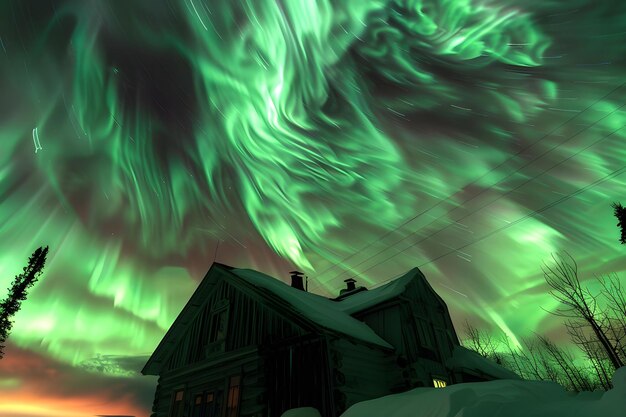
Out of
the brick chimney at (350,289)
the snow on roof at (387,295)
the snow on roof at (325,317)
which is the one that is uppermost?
the brick chimney at (350,289)

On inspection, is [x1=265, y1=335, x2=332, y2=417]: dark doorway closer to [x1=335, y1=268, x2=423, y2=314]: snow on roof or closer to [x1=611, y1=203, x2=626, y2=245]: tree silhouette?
[x1=335, y1=268, x2=423, y2=314]: snow on roof

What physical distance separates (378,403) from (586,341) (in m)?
23.6

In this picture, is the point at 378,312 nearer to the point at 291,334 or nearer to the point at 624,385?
the point at 291,334

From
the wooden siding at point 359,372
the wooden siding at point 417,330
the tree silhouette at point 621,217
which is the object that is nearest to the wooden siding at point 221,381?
the wooden siding at point 359,372

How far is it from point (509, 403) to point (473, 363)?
13064mm

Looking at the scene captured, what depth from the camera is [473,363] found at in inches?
623

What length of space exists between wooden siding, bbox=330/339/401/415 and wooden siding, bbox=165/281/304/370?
1.71 metres

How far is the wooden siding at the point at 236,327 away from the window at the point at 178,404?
125 centimetres

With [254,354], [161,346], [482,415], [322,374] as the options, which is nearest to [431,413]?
[482,415]

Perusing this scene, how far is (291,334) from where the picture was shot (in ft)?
42.1

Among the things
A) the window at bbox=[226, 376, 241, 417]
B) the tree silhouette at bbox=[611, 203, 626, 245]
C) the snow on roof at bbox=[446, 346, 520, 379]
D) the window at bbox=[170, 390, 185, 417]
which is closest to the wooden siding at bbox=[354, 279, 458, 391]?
the snow on roof at bbox=[446, 346, 520, 379]

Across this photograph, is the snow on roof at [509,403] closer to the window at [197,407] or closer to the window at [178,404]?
the window at [197,407]

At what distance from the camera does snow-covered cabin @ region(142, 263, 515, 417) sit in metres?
11.8

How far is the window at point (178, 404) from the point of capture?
603 inches
